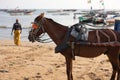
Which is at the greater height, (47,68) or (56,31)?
(56,31)

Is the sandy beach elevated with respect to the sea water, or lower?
elevated

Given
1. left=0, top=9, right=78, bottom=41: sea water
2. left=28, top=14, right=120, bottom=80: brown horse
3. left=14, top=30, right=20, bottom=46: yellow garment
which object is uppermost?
left=28, top=14, right=120, bottom=80: brown horse

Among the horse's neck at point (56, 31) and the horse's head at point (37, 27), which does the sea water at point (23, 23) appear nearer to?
the horse's head at point (37, 27)

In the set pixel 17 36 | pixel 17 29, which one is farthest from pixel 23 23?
pixel 17 29

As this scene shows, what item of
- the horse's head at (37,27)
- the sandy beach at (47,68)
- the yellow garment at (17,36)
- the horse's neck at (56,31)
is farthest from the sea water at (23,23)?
the horse's neck at (56,31)

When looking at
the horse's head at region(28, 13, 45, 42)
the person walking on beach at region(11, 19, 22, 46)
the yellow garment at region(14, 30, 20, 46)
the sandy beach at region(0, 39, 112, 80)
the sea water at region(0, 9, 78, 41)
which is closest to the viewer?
the horse's head at region(28, 13, 45, 42)

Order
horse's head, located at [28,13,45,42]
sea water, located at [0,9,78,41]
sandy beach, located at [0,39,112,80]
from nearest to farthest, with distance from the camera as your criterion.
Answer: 1. horse's head, located at [28,13,45,42]
2. sandy beach, located at [0,39,112,80]
3. sea water, located at [0,9,78,41]

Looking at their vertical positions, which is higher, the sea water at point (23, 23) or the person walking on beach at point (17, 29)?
the person walking on beach at point (17, 29)

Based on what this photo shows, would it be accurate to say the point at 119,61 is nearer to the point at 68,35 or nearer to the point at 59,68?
the point at 68,35

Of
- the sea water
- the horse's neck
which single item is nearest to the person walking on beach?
the sea water

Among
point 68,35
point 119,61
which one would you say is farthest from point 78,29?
point 119,61

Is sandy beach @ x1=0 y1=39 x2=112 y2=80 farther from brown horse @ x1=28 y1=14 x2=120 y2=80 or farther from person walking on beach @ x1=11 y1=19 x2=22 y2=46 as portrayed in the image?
person walking on beach @ x1=11 y1=19 x2=22 y2=46

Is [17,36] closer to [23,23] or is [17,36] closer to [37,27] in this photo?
[37,27]

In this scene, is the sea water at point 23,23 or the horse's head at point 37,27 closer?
the horse's head at point 37,27
